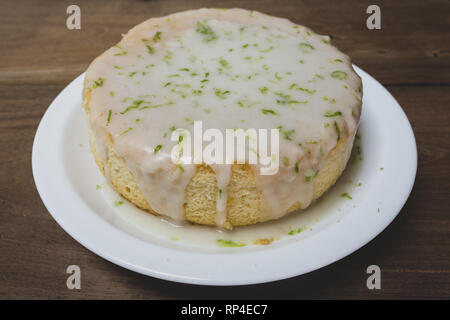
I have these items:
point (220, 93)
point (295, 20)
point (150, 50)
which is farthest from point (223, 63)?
point (295, 20)

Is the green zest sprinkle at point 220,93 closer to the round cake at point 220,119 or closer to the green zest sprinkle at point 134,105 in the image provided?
the round cake at point 220,119

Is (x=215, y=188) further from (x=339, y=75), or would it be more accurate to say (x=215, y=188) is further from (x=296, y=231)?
(x=339, y=75)

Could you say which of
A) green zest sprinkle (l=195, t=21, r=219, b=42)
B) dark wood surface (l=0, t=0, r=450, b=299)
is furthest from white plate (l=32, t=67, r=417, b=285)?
green zest sprinkle (l=195, t=21, r=219, b=42)

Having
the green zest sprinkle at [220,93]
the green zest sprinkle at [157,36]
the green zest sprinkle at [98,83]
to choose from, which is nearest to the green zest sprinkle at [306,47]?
the green zest sprinkle at [220,93]

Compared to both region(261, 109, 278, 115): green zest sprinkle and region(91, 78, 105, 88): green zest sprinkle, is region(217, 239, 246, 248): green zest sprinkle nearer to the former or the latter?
region(261, 109, 278, 115): green zest sprinkle

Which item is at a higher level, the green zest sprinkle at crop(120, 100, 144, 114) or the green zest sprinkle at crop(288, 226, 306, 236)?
the green zest sprinkle at crop(120, 100, 144, 114)

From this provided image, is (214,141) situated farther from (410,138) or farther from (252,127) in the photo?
(410,138)
